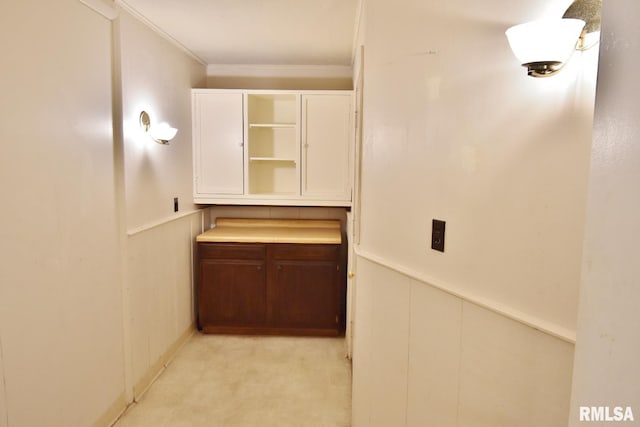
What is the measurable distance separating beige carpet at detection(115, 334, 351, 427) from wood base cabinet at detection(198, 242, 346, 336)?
5.8 inches

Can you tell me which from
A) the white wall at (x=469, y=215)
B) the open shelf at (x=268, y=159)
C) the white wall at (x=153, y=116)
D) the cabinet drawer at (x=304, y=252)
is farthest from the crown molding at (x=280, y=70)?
the white wall at (x=469, y=215)

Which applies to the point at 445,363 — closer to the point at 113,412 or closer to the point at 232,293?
the point at 113,412

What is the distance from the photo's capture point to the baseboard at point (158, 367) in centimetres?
268

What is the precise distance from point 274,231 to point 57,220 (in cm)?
217

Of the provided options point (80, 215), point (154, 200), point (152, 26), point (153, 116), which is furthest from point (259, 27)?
point (80, 215)

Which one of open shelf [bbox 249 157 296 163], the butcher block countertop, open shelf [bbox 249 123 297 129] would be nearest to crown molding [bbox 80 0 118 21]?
open shelf [bbox 249 123 297 129]

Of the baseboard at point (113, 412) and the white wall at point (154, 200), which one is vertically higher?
the white wall at point (154, 200)

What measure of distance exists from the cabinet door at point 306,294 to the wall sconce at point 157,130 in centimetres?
137

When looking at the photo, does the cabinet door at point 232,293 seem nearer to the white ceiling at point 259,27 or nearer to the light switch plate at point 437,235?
the white ceiling at point 259,27

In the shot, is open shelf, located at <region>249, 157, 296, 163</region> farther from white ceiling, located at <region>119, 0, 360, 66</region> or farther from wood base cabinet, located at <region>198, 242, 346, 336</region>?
white ceiling, located at <region>119, 0, 360, 66</region>

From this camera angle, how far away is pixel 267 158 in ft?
12.7

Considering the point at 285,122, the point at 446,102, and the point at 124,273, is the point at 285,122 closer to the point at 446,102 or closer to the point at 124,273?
the point at 124,273

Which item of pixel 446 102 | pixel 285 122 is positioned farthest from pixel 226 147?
pixel 446 102

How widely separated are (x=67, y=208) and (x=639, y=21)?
2154 mm
